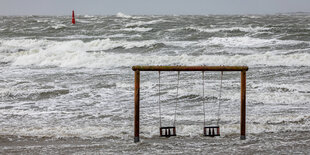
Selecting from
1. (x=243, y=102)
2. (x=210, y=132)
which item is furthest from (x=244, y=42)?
(x=243, y=102)

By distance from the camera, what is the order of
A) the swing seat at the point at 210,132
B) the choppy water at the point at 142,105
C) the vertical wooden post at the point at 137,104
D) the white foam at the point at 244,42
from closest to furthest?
the vertical wooden post at the point at 137,104 → the choppy water at the point at 142,105 → the swing seat at the point at 210,132 → the white foam at the point at 244,42

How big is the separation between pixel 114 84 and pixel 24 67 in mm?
6923

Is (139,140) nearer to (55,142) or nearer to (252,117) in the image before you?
(55,142)

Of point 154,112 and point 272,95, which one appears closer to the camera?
point 154,112

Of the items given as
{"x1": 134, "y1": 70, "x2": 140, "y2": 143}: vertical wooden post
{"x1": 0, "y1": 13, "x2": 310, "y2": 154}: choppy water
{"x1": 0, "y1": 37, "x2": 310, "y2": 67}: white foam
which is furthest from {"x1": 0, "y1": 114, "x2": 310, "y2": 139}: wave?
{"x1": 0, "y1": 37, "x2": 310, "y2": 67}: white foam

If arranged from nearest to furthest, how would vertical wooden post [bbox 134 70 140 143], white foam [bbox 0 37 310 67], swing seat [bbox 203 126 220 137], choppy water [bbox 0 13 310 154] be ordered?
vertical wooden post [bbox 134 70 140 143] < choppy water [bbox 0 13 310 154] < swing seat [bbox 203 126 220 137] < white foam [bbox 0 37 310 67]

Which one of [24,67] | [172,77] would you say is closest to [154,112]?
[172,77]

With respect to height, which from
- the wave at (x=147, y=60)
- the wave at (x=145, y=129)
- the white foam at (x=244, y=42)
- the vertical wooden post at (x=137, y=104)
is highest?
the white foam at (x=244, y=42)

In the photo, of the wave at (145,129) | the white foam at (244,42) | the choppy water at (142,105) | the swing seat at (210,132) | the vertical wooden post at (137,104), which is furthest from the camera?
the white foam at (244,42)

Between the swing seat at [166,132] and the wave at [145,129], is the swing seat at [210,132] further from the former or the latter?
the swing seat at [166,132]

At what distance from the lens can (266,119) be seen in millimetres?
7695

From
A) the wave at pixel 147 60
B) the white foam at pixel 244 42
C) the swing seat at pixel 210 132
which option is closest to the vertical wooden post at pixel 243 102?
the swing seat at pixel 210 132

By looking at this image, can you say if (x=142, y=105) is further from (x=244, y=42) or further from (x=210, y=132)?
(x=244, y=42)

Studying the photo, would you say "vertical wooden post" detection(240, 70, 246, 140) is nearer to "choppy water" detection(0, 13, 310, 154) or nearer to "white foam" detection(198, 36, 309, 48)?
"choppy water" detection(0, 13, 310, 154)
